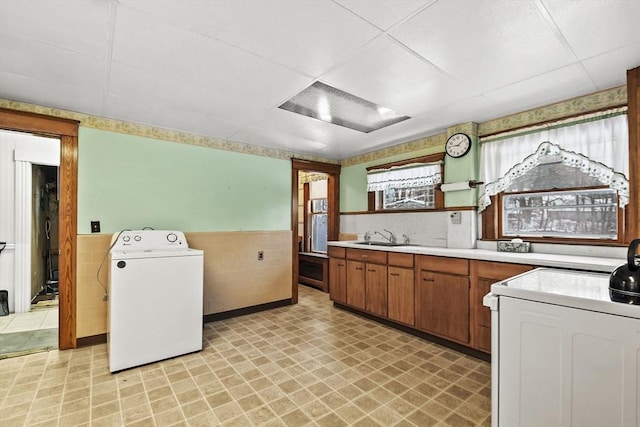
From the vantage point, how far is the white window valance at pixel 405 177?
3.59 metres

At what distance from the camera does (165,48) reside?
179 cm

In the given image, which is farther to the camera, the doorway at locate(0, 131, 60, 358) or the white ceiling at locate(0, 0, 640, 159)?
the doorway at locate(0, 131, 60, 358)

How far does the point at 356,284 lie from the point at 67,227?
3184mm

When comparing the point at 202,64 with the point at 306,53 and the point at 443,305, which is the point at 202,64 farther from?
the point at 443,305

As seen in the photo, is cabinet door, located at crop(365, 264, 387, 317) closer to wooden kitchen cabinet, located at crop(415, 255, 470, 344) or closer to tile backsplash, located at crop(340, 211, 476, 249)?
wooden kitchen cabinet, located at crop(415, 255, 470, 344)

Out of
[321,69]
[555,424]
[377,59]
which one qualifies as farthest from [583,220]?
[321,69]

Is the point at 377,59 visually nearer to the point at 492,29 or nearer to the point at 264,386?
the point at 492,29

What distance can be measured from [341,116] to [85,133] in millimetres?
2572

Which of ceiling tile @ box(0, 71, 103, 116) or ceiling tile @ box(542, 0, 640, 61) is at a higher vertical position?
ceiling tile @ box(542, 0, 640, 61)

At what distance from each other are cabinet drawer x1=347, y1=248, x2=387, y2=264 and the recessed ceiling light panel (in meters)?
1.51

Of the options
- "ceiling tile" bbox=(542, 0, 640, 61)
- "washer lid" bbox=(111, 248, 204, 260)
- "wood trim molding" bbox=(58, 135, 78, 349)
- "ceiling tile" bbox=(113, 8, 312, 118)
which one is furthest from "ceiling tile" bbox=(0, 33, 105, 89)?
"ceiling tile" bbox=(542, 0, 640, 61)

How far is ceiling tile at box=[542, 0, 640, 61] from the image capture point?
1.44 metres

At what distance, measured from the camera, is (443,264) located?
288 centimetres

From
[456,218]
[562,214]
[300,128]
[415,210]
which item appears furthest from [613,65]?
[300,128]
